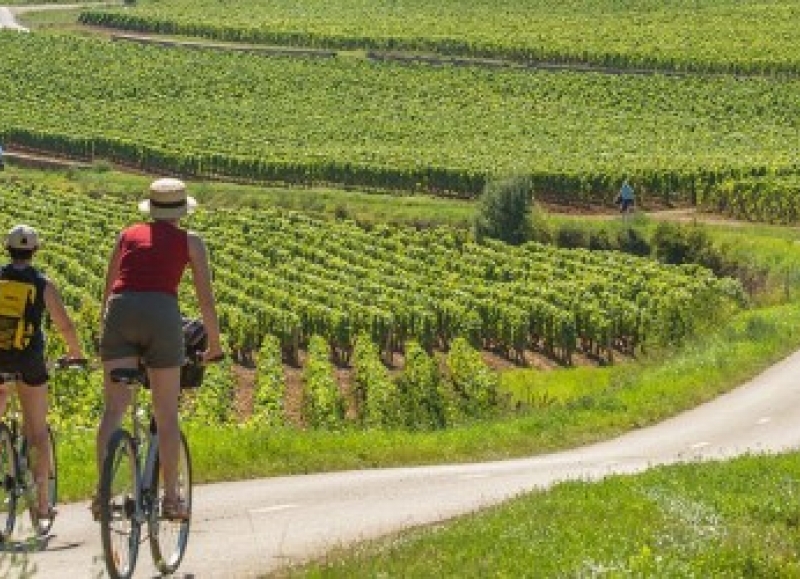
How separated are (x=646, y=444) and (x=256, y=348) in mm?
20010

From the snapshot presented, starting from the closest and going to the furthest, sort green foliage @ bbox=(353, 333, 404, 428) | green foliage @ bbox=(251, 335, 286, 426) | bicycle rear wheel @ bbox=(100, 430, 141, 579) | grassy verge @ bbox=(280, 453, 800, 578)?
bicycle rear wheel @ bbox=(100, 430, 141, 579)
grassy verge @ bbox=(280, 453, 800, 578)
green foliage @ bbox=(353, 333, 404, 428)
green foliage @ bbox=(251, 335, 286, 426)

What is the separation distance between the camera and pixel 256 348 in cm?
4425

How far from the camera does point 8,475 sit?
45.4 ft

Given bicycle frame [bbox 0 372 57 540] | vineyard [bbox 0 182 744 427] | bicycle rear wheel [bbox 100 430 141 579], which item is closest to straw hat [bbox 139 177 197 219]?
bicycle rear wheel [bbox 100 430 141 579]

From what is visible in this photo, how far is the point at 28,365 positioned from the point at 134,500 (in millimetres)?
1894

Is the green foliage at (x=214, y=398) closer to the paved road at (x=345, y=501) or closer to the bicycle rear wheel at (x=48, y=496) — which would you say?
the paved road at (x=345, y=501)

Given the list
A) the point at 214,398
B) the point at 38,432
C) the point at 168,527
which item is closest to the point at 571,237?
the point at 214,398

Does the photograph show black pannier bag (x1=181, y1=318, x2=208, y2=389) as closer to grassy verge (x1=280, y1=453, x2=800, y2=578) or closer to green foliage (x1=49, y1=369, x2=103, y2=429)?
grassy verge (x1=280, y1=453, x2=800, y2=578)

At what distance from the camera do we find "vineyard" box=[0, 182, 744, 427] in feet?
131

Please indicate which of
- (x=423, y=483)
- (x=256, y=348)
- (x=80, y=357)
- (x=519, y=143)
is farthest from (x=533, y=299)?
(x=519, y=143)

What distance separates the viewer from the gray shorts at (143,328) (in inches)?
485

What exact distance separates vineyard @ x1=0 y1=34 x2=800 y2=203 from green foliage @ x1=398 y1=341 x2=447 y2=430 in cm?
3142

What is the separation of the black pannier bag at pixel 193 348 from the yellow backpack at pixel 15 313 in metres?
1.36

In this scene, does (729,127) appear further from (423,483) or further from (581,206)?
(423,483)
